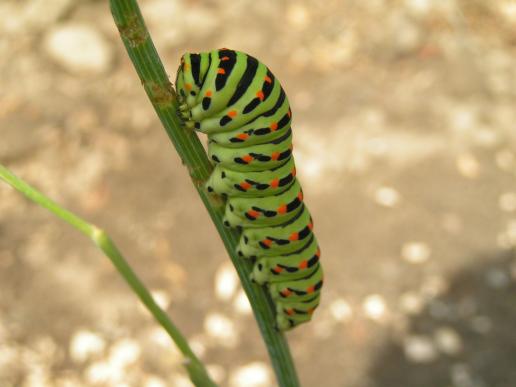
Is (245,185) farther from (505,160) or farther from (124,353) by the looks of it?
(505,160)

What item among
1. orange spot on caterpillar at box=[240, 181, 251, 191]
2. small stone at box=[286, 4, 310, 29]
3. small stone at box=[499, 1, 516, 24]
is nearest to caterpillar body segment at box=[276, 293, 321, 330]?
orange spot on caterpillar at box=[240, 181, 251, 191]

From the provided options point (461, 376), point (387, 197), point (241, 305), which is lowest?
point (461, 376)

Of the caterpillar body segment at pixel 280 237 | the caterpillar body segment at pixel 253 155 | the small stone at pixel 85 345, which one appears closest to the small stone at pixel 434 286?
the small stone at pixel 85 345

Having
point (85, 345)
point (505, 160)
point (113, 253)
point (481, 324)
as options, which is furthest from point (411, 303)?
point (113, 253)

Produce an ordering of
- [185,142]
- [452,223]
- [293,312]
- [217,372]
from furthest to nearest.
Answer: [452,223] → [217,372] → [293,312] → [185,142]

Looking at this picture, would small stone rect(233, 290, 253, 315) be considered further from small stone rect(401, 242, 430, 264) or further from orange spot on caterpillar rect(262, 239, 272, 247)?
orange spot on caterpillar rect(262, 239, 272, 247)

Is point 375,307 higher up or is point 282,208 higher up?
point 375,307

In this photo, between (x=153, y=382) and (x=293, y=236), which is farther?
(x=153, y=382)
